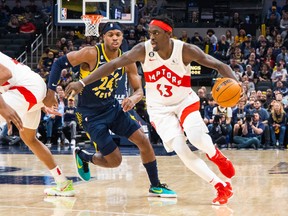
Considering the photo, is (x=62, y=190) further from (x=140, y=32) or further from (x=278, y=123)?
(x=140, y=32)

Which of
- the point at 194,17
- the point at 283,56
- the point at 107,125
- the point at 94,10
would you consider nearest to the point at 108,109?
the point at 107,125

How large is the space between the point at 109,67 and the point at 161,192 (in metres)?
1.57

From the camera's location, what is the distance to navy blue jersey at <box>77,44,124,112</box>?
7312 millimetres

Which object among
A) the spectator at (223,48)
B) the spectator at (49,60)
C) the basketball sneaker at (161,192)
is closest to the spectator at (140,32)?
the spectator at (223,48)

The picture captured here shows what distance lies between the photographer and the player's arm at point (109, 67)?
21.3ft

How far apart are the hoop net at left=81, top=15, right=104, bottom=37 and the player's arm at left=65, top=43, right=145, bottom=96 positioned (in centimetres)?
1020

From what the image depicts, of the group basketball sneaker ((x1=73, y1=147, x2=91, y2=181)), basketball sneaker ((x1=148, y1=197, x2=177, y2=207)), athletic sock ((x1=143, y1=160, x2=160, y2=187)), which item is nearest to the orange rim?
basketball sneaker ((x1=73, y1=147, x2=91, y2=181))

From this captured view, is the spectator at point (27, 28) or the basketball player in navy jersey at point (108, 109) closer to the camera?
the basketball player in navy jersey at point (108, 109)

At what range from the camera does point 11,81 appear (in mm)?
6801

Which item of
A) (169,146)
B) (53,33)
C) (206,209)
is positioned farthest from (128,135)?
(53,33)

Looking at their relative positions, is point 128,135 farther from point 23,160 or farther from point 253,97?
point 253,97

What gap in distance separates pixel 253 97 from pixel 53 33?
10.7 meters

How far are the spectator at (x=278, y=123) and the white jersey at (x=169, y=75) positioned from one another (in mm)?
9054

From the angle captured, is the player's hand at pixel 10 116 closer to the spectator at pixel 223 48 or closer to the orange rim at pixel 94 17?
the orange rim at pixel 94 17
